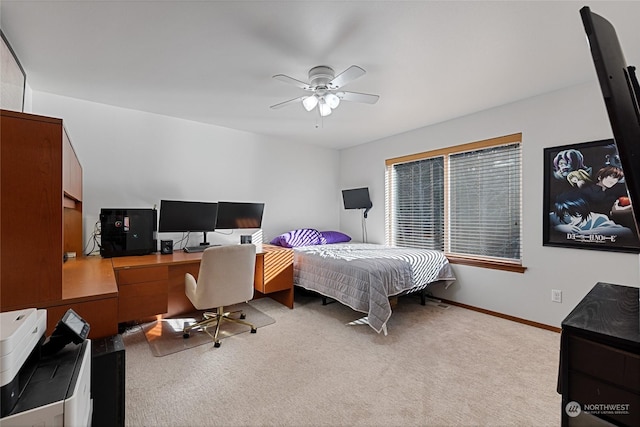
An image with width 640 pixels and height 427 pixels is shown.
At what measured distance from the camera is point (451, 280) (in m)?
3.66

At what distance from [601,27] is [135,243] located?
3.56m

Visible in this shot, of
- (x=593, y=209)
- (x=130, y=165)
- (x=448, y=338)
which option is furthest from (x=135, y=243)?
(x=593, y=209)

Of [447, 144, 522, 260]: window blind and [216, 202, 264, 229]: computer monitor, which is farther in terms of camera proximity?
[216, 202, 264, 229]: computer monitor

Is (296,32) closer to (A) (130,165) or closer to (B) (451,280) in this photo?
(A) (130,165)

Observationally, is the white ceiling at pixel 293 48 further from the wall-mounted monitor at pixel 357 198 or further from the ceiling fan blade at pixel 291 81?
the wall-mounted monitor at pixel 357 198

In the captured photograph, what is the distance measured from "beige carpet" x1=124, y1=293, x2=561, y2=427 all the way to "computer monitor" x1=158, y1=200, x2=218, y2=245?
3.78 ft

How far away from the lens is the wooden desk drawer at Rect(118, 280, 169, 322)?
240 centimetres

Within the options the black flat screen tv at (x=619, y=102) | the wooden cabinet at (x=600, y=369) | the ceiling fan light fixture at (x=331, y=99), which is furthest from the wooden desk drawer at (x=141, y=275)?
the black flat screen tv at (x=619, y=102)

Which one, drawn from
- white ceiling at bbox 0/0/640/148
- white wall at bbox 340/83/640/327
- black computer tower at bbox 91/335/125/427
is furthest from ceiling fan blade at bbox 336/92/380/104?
black computer tower at bbox 91/335/125/427

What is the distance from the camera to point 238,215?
12.5ft

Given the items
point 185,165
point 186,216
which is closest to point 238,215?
point 186,216

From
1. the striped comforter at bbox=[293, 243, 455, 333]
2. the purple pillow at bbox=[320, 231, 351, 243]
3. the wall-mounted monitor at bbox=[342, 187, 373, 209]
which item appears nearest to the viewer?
the striped comforter at bbox=[293, 243, 455, 333]

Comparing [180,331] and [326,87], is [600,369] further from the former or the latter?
[180,331]

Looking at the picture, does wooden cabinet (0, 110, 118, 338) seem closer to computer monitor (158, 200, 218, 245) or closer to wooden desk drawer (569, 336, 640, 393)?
computer monitor (158, 200, 218, 245)
